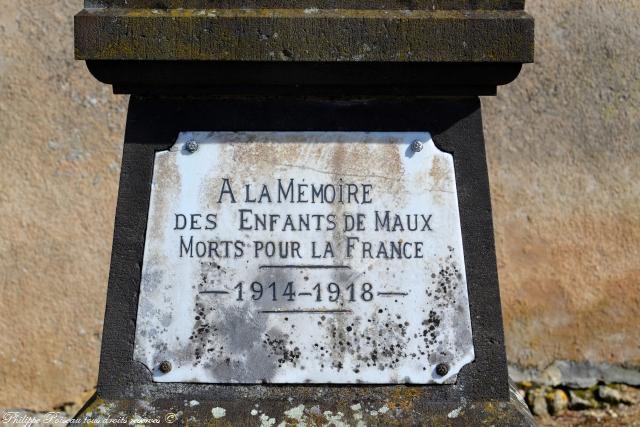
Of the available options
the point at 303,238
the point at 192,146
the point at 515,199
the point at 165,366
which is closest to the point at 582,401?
the point at 515,199

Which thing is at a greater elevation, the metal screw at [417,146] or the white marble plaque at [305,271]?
the metal screw at [417,146]

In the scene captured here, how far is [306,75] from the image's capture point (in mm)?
2260

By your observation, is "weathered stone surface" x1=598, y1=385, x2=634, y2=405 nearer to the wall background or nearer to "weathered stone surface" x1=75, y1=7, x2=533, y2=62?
the wall background

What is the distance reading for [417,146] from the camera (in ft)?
7.68

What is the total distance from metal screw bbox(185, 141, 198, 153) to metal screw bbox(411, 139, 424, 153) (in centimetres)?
65

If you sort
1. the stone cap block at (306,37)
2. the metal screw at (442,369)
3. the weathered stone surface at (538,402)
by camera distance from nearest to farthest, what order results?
the stone cap block at (306,37), the metal screw at (442,369), the weathered stone surface at (538,402)

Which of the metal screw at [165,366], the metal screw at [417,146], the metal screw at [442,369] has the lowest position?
the metal screw at [442,369]

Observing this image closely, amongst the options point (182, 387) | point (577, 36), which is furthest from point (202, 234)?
point (577, 36)

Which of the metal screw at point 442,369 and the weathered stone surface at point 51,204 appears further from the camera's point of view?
the weathered stone surface at point 51,204

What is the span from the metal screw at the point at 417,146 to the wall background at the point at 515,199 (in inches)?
67.7

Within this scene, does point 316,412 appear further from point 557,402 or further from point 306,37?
point 557,402

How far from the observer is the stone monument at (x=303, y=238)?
2.23m

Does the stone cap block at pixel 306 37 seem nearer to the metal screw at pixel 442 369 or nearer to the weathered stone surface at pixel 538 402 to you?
the metal screw at pixel 442 369

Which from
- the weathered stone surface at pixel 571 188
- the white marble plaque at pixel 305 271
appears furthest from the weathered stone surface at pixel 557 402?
the white marble plaque at pixel 305 271
